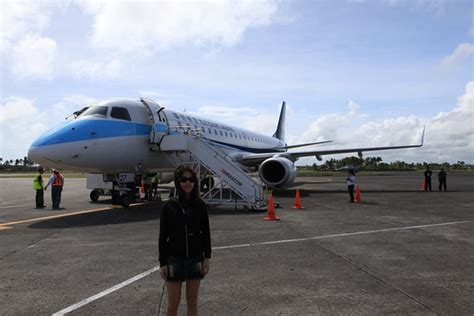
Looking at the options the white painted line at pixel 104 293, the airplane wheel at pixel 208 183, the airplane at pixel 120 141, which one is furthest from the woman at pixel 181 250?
the airplane wheel at pixel 208 183

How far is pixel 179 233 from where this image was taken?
12.0ft

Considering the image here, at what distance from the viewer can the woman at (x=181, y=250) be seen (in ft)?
12.0

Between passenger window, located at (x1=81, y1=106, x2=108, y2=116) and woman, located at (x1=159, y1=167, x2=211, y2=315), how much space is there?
416 inches

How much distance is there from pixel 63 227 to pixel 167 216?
8017 mm

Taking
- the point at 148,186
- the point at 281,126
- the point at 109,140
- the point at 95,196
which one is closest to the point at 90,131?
the point at 109,140

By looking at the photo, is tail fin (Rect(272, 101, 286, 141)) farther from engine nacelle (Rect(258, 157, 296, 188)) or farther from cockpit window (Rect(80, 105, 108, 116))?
cockpit window (Rect(80, 105, 108, 116))

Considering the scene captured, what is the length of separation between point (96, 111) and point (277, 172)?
31.6 feet

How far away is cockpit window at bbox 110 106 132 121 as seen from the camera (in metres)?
13.8

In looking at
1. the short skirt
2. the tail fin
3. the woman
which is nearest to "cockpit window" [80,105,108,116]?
the woman

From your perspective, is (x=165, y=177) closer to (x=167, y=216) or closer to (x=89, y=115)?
(x=89, y=115)

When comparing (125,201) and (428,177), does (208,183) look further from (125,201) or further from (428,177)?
(428,177)

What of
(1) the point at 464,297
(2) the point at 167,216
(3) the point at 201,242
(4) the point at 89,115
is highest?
(4) the point at 89,115

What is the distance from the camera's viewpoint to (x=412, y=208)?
14672 mm

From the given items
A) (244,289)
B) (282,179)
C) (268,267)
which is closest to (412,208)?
(282,179)
